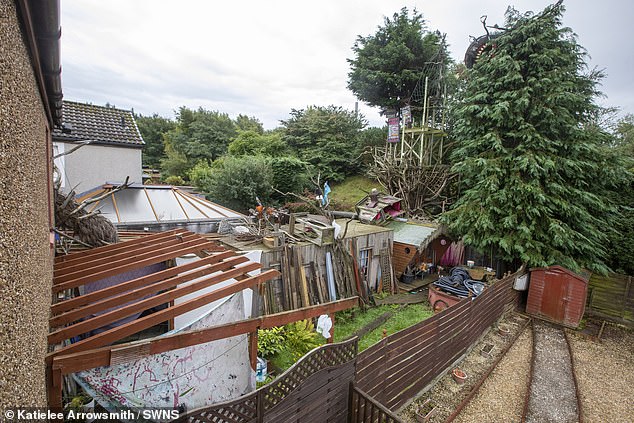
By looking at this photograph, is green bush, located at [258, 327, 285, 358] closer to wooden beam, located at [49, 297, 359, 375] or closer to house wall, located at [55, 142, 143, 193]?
wooden beam, located at [49, 297, 359, 375]

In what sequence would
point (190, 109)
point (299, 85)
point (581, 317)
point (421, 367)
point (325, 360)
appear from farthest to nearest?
point (299, 85)
point (190, 109)
point (581, 317)
point (421, 367)
point (325, 360)

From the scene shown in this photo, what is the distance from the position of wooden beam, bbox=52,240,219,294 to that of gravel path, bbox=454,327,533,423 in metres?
6.04

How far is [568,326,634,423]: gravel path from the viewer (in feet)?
20.7

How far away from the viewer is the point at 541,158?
37.2ft

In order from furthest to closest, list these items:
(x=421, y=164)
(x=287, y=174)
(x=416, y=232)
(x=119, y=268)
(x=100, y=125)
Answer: (x=287, y=174)
(x=421, y=164)
(x=416, y=232)
(x=100, y=125)
(x=119, y=268)

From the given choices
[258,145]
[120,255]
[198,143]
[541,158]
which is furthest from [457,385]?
[198,143]

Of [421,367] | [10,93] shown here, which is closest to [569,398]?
[421,367]

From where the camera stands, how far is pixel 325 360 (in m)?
4.04

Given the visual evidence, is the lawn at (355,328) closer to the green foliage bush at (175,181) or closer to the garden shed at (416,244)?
the garden shed at (416,244)

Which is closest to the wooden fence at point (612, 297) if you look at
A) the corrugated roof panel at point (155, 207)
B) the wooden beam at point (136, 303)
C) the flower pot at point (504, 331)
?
the flower pot at point (504, 331)

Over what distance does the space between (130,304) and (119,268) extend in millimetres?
623

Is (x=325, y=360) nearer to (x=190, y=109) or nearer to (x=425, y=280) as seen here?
(x=425, y=280)

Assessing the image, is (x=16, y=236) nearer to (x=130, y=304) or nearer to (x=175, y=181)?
(x=130, y=304)

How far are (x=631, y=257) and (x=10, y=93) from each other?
1699 cm
